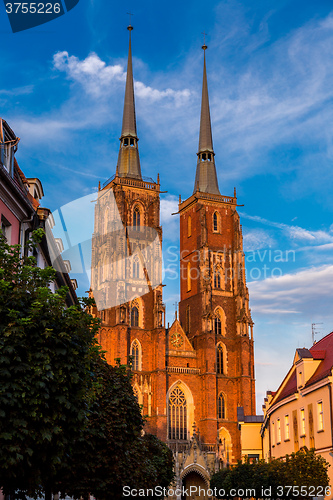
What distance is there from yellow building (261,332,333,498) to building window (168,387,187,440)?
3395 cm

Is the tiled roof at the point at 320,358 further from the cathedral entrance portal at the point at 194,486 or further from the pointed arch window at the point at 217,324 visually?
the pointed arch window at the point at 217,324

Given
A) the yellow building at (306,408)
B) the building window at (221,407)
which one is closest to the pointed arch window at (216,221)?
the building window at (221,407)

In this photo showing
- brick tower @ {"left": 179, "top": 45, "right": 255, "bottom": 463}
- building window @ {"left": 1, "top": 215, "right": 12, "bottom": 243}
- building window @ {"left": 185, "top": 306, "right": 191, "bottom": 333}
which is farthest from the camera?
building window @ {"left": 185, "top": 306, "right": 191, "bottom": 333}

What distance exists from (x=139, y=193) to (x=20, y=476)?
6759cm

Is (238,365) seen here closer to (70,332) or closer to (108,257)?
(108,257)

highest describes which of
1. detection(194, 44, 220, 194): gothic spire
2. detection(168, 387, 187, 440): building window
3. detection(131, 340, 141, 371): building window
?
detection(194, 44, 220, 194): gothic spire

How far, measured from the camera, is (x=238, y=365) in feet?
252

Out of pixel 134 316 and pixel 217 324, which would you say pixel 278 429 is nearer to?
pixel 134 316

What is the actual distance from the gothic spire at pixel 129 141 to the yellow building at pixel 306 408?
48.4m

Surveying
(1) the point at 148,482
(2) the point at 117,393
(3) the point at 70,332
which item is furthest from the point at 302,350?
(3) the point at 70,332

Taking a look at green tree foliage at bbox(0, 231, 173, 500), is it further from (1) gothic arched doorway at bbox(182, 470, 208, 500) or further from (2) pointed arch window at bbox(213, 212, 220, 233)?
(2) pointed arch window at bbox(213, 212, 220, 233)

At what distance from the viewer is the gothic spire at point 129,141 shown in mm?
83438

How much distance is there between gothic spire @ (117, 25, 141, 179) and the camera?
8344 cm

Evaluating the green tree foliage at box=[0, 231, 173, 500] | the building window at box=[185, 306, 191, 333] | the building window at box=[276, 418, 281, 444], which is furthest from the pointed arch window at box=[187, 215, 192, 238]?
the green tree foliage at box=[0, 231, 173, 500]
